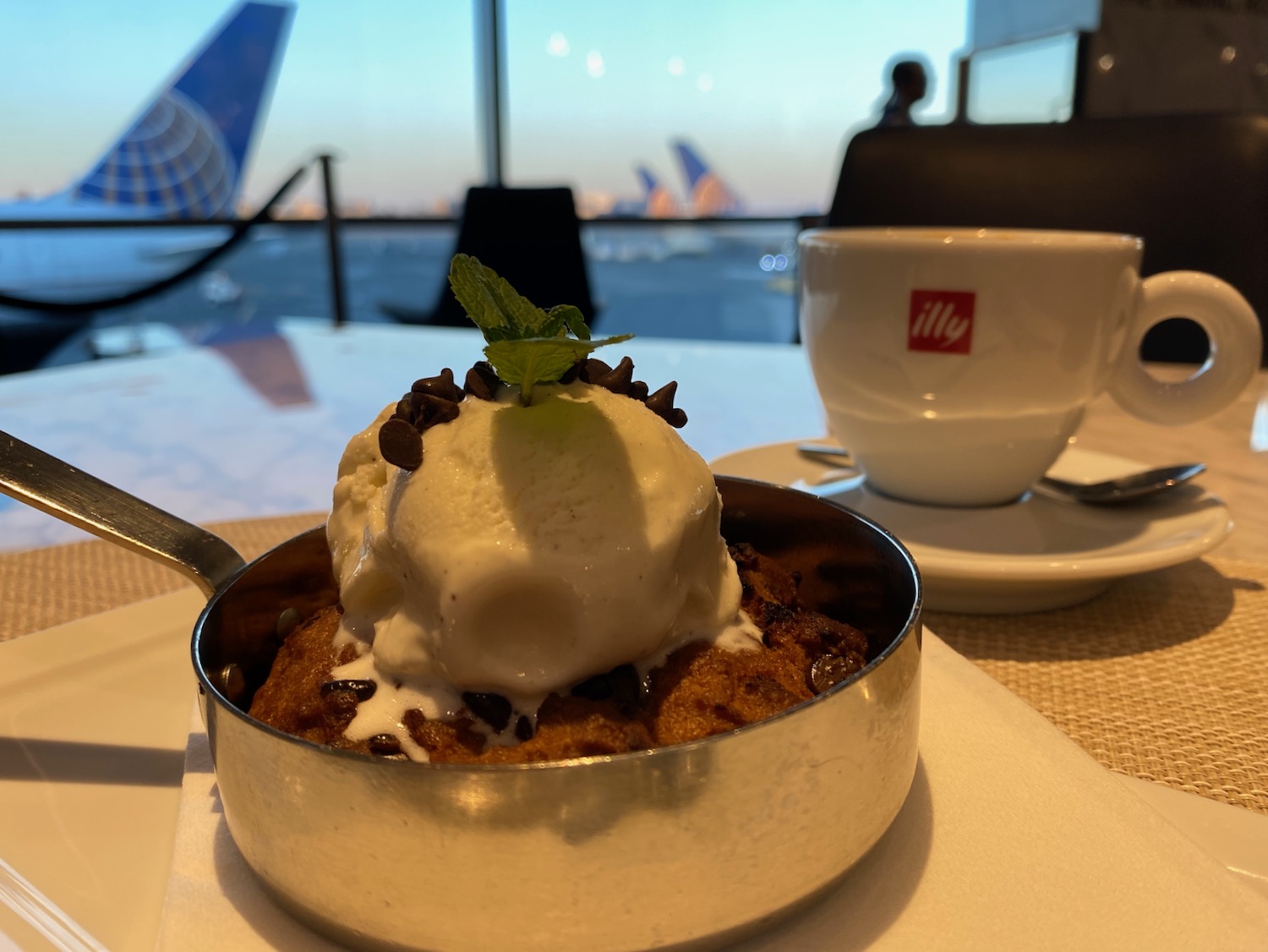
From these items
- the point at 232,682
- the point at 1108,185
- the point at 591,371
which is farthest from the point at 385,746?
the point at 1108,185

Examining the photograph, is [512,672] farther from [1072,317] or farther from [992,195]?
[992,195]

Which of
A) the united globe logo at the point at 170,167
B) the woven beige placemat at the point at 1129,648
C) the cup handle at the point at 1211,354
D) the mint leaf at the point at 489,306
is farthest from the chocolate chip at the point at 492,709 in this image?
the united globe logo at the point at 170,167

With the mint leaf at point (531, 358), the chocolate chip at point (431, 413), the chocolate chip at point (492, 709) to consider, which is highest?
the mint leaf at point (531, 358)

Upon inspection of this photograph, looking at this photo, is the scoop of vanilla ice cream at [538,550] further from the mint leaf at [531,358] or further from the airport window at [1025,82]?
the airport window at [1025,82]

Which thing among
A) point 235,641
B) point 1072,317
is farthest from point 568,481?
point 1072,317

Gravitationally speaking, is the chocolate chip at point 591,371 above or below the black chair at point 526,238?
above

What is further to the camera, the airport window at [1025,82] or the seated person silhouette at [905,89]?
the airport window at [1025,82]

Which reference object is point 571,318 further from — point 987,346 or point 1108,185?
point 1108,185
